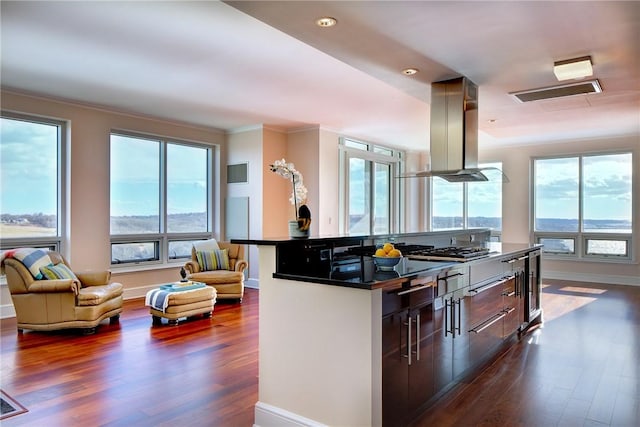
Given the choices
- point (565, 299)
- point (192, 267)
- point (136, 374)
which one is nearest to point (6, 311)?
point (192, 267)

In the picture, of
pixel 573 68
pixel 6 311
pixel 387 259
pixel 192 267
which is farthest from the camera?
pixel 192 267

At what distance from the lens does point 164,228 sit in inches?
266

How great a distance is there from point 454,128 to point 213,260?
12.7 ft

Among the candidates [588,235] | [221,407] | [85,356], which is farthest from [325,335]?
[588,235]

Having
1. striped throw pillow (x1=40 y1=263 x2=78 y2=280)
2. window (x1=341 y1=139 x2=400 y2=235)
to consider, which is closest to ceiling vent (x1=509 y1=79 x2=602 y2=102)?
window (x1=341 y1=139 x2=400 y2=235)

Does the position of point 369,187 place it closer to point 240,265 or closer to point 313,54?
point 240,265

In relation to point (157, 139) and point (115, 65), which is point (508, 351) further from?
point (157, 139)

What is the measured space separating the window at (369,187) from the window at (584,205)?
2.83 m

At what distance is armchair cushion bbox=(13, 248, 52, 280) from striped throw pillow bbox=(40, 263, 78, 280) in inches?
1.8

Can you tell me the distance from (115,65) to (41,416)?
3.15m

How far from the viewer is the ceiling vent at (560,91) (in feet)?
13.4

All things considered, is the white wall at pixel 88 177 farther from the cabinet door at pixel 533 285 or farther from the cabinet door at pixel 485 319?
the cabinet door at pixel 533 285

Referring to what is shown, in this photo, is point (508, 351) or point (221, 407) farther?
point (508, 351)

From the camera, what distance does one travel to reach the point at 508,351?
12.5ft
